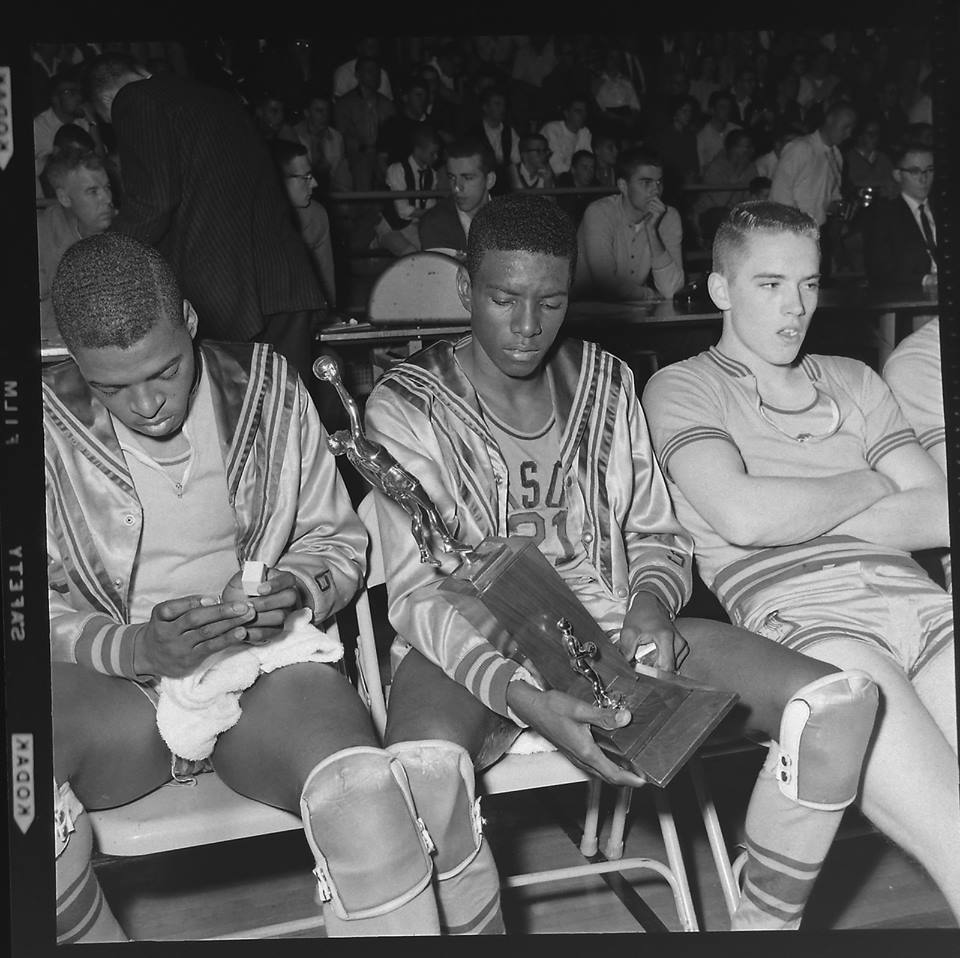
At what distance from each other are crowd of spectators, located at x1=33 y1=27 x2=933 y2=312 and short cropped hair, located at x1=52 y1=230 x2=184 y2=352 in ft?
0.58

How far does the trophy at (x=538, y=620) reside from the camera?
196 cm

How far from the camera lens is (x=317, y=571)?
212cm

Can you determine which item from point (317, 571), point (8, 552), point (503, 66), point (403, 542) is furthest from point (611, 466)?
point (8, 552)

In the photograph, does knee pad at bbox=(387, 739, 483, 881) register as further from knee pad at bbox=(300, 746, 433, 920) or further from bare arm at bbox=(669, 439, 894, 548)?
bare arm at bbox=(669, 439, 894, 548)

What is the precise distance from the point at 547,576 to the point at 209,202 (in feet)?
2.98

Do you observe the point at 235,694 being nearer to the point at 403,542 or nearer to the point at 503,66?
the point at 403,542

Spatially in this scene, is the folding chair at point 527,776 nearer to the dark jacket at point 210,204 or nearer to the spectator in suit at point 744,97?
the dark jacket at point 210,204

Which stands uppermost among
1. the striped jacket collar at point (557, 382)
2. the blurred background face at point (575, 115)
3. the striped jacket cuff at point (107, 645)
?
the blurred background face at point (575, 115)

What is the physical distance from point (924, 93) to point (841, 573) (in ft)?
2.77

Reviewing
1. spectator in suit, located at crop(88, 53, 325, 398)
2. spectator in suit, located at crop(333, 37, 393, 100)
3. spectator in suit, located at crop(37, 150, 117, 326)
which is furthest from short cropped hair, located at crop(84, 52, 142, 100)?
spectator in suit, located at crop(333, 37, 393, 100)

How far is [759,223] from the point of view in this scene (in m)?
2.21

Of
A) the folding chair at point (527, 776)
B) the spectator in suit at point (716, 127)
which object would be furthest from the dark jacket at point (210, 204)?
the spectator in suit at point (716, 127)

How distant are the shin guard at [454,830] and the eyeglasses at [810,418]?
822 mm

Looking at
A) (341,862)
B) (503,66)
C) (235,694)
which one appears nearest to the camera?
(341,862)
